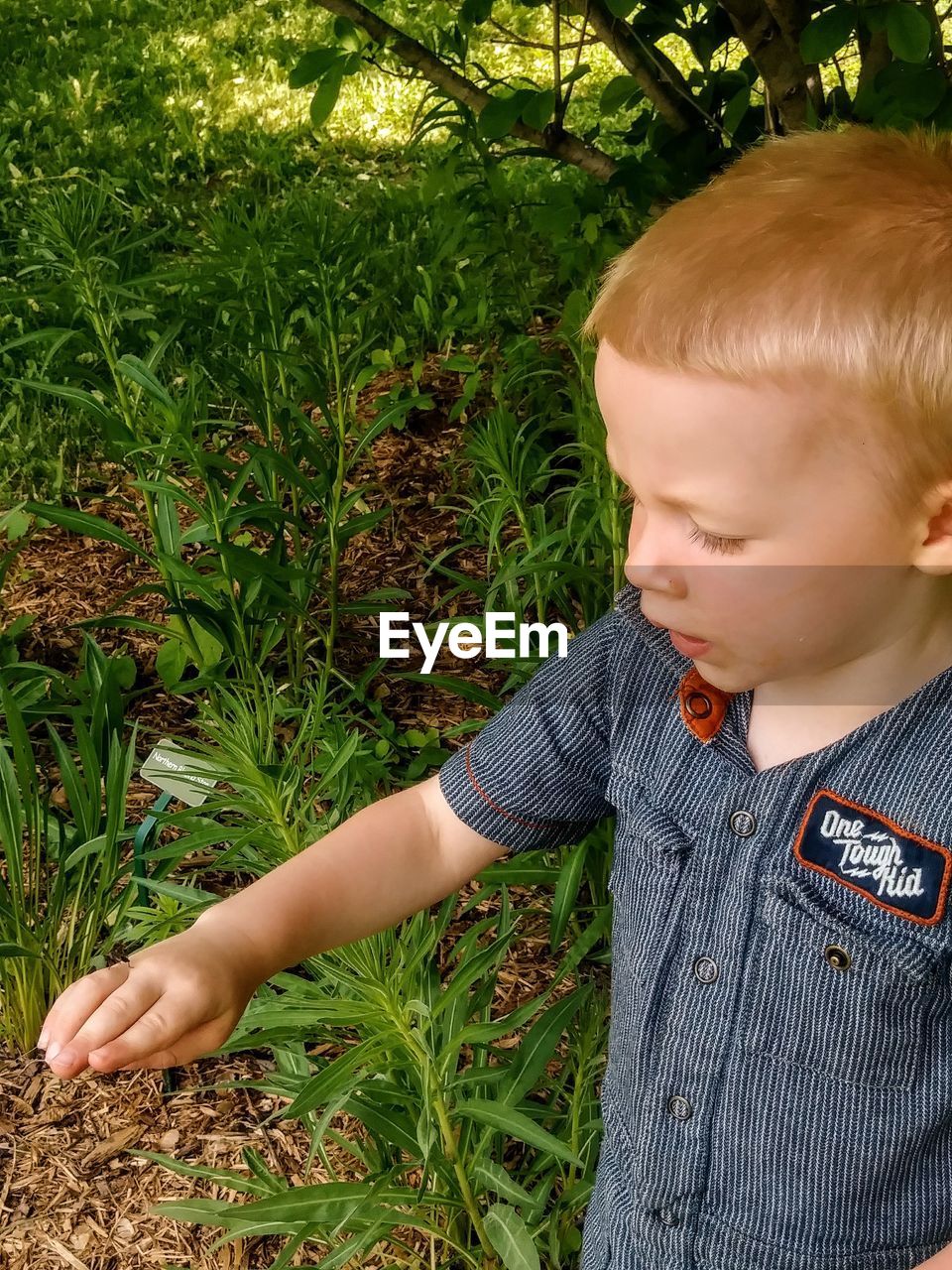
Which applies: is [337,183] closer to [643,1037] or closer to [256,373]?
[256,373]

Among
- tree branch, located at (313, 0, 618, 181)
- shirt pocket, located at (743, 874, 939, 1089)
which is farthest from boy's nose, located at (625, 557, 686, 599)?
tree branch, located at (313, 0, 618, 181)

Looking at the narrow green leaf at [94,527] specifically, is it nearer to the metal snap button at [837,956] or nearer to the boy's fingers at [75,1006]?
the boy's fingers at [75,1006]

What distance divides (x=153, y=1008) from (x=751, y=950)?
470mm

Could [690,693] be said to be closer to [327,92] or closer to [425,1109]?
[425,1109]

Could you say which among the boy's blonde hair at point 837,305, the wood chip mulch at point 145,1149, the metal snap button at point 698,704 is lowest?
the wood chip mulch at point 145,1149

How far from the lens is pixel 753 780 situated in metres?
1.04

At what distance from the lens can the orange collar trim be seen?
42.3 inches

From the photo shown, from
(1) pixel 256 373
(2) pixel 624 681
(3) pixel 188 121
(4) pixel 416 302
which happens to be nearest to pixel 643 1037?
(2) pixel 624 681

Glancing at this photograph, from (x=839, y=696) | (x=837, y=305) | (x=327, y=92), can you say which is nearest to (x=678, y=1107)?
(x=839, y=696)

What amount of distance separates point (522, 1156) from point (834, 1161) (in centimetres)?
63

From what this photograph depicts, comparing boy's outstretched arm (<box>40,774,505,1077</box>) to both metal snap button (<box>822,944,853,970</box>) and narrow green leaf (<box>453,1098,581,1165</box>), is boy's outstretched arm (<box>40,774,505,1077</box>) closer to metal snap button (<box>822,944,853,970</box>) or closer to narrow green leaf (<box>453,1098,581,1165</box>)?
narrow green leaf (<box>453,1098,581,1165</box>)

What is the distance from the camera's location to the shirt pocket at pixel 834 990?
38.5 inches

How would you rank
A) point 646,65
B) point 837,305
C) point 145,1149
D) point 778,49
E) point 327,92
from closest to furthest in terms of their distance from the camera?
point 837,305, point 145,1149, point 327,92, point 778,49, point 646,65

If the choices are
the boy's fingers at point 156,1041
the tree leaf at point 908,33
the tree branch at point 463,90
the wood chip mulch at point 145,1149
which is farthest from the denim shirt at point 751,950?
the tree branch at point 463,90
